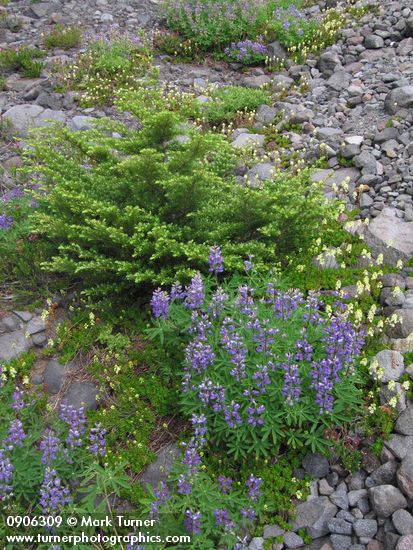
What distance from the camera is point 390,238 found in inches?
237

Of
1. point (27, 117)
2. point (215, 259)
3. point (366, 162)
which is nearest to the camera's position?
point (215, 259)

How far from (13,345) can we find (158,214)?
1786mm

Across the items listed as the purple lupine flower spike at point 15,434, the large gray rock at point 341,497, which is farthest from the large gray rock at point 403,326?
the purple lupine flower spike at point 15,434

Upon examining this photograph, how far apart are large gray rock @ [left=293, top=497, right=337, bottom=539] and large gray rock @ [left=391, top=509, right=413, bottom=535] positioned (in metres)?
0.43

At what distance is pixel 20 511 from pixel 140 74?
299 inches

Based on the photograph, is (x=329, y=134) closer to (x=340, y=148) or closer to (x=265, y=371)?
(x=340, y=148)

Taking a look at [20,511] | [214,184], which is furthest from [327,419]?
[214,184]

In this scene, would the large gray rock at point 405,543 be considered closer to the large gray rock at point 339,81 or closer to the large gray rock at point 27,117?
the large gray rock at point 339,81

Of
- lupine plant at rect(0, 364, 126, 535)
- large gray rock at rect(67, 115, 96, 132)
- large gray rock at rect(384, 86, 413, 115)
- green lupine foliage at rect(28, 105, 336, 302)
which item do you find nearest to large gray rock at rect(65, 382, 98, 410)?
lupine plant at rect(0, 364, 126, 535)

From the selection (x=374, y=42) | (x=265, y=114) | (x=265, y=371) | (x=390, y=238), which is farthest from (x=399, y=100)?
(x=265, y=371)

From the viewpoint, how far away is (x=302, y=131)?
8.31 metres

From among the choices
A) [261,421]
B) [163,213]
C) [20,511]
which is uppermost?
[163,213]

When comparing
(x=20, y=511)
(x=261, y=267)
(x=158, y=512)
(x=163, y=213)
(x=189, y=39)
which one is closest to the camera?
(x=158, y=512)

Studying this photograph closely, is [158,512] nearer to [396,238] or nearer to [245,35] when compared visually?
[396,238]
